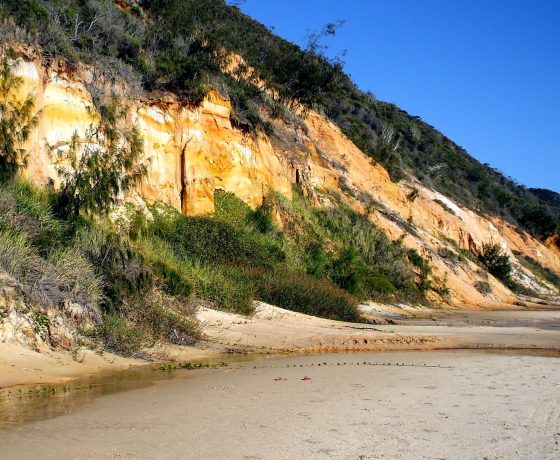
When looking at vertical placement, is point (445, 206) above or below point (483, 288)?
above

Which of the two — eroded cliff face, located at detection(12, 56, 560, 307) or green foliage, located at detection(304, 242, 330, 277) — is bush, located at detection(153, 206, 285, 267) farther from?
green foliage, located at detection(304, 242, 330, 277)

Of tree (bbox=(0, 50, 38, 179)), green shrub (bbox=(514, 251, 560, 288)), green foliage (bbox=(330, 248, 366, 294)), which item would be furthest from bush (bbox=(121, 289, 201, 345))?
green shrub (bbox=(514, 251, 560, 288))

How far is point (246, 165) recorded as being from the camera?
83.7ft

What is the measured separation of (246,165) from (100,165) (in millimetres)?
10043

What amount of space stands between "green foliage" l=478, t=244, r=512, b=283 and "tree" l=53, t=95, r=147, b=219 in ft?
89.9

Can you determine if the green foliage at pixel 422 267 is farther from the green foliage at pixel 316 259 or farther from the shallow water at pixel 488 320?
the green foliage at pixel 316 259

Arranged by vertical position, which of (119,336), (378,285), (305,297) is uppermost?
(378,285)

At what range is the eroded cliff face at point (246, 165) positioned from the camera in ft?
59.3

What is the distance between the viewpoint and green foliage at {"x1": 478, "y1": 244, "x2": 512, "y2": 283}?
39875mm

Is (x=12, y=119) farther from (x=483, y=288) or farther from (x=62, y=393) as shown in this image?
(x=483, y=288)

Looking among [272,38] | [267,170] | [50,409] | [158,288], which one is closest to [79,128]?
[158,288]

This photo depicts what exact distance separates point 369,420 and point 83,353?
5.11 m

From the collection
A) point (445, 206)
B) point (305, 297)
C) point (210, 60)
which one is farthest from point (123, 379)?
point (445, 206)

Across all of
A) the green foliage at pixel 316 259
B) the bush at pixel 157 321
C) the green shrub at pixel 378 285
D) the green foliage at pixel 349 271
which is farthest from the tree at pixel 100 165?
the green shrub at pixel 378 285
